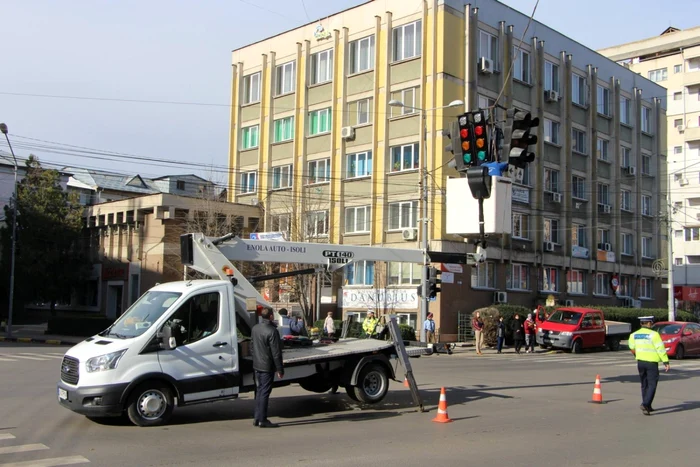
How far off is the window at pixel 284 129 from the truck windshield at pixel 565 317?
60.0ft

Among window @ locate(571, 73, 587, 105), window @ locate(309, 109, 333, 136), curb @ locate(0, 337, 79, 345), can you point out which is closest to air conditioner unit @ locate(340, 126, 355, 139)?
window @ locate(309, 109, 333, 136)

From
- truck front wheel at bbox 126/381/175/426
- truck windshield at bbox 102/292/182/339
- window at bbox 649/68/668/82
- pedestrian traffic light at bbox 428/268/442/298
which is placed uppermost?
window at bbox 649/68/668/82

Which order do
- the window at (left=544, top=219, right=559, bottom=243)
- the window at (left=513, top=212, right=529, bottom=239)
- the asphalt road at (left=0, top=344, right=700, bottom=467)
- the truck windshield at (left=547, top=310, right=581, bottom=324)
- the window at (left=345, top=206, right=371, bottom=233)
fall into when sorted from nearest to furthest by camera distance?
the asphalt road at (left=0, top=344, right=700, bottom=467), the truck windshield at (left=547, top=310, right=581, bottom=324), the window at (left=345, top=206, right=371, bottom=233), the window at (left=513, top=212, right=529, bottom=239), the window at (left=544, top=219, right=559, bottom=243)

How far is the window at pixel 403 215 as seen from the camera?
35531mm

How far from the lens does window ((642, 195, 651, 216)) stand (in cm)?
4878

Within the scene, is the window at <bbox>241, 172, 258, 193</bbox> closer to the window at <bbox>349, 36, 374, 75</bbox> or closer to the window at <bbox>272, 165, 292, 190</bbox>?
the window at <bbox>272, 165, 292, 190</bbox>

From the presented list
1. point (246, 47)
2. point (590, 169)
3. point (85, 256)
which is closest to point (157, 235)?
point (85, 256)

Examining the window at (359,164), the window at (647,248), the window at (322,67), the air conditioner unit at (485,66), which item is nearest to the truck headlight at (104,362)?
the window at (359,164)

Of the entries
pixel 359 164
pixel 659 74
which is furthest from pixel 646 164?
pixel 659 74

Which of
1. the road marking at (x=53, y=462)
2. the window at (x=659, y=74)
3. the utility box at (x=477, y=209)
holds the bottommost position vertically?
the road marking at (x=53, y=462)

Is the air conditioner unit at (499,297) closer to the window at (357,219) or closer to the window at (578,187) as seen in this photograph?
the window at (357,219)

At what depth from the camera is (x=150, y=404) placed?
34.6 ft

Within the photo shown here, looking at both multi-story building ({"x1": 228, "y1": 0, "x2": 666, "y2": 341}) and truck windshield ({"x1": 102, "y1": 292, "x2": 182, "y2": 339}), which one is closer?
truck windshield ({"x1": 102, "y1": 292, "x2": 182, "y2": 339})

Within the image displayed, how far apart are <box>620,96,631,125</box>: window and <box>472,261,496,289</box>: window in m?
17.1
